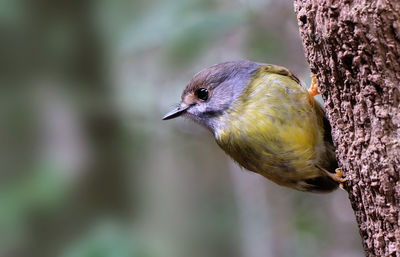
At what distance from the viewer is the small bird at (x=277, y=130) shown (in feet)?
8.74

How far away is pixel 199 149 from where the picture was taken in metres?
7.57

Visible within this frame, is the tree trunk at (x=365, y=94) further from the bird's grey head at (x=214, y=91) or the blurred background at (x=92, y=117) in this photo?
the blurred background at (x=92, y=117)

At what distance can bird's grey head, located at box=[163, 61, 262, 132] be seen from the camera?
10.1 feet

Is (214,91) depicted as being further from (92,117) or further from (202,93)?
(92,117)

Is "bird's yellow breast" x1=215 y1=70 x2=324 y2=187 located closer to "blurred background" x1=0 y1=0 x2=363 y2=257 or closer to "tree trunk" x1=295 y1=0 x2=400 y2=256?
"tree trunk" x1=295 y1=0 x2=400 y2=256

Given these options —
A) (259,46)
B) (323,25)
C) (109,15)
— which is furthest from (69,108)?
(323,25)

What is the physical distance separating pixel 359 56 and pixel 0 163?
3.65m

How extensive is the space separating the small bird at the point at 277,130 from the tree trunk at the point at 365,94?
44 cm

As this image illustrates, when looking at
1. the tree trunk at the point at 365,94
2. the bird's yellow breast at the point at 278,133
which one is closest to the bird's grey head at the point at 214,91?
the bird's yellow breast at the point at 278,133

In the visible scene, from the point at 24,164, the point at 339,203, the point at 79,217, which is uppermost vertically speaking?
the point at 24,164

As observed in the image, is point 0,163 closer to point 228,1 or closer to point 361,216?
point 228,1

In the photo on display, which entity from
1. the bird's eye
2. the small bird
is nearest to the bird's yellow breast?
the small bird

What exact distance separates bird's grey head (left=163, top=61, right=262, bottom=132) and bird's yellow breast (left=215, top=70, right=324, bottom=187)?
178 millimetres

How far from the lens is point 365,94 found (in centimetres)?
194
